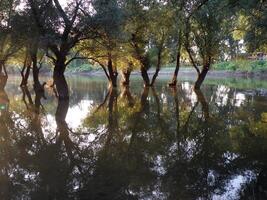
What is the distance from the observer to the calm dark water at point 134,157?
25.2ft

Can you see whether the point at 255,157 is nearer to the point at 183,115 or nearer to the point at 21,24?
the point at 183,115

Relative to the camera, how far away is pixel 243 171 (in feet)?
29.5

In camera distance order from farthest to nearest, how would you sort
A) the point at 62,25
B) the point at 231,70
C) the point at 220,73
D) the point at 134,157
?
the point at 220,73, the point at 231,70, the point at 62,25, the point at 134,157

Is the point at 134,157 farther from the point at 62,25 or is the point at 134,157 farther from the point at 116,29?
the point at 62,25

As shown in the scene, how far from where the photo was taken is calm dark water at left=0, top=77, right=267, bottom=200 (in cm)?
767

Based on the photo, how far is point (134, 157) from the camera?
1040 centimetres

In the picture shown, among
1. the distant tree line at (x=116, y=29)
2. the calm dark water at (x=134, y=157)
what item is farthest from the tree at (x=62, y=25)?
the calm dark water at (x=134, y=157)

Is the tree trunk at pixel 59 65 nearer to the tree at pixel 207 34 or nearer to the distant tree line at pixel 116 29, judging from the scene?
the distant tree line at pixel 116 29

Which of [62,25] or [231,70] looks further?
[231,70]

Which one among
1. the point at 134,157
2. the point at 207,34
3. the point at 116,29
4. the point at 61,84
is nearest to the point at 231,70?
the point at 207,34

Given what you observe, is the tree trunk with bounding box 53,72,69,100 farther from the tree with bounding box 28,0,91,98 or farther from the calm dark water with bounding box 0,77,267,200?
the calm dark water with bounding box 0,77,267,200

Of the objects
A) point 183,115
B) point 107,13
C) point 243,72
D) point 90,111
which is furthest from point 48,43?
point 243,72

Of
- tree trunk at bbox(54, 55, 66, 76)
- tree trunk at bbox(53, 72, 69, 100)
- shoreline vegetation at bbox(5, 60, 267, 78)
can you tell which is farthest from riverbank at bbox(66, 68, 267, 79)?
tree trunk at bbox(54, 55, 66, 76)

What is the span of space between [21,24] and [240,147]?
2121 cm
